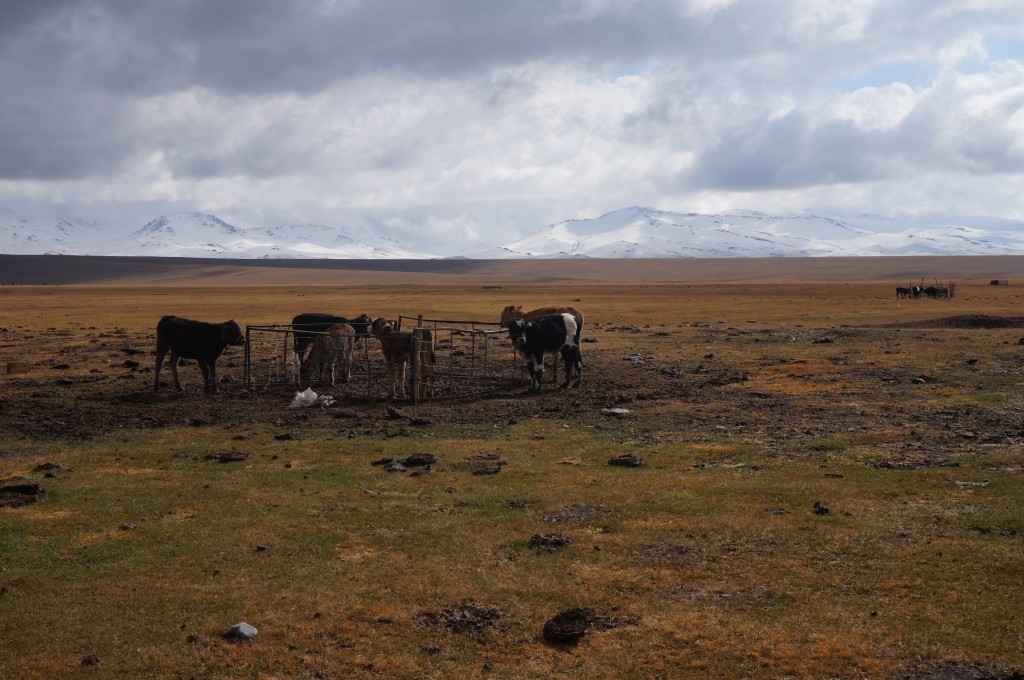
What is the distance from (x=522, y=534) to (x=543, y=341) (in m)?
11.8

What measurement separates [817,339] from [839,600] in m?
26.0

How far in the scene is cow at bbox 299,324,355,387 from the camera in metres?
22.6

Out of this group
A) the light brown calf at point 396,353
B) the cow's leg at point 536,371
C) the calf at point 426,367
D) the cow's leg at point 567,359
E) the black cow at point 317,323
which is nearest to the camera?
the light brown calf at point 396,353

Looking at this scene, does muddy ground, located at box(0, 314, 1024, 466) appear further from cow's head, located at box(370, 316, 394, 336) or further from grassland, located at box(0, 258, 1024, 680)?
cow's head, located at box(370, 316, 394, 336)

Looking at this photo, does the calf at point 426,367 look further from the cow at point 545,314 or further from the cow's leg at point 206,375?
the cow's leg at point 206,375

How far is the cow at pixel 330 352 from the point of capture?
74.2 feet

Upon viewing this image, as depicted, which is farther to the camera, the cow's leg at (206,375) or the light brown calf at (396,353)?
the cow's leg at (206,375)

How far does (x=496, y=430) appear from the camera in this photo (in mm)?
17594

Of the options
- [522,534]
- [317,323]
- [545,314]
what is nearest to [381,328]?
[317,323]

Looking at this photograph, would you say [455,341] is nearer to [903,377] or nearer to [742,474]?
[903,377]

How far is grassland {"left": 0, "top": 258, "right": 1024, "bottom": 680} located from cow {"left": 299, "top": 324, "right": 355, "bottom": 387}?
204 centimetres

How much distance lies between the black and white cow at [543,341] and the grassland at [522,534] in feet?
4.82

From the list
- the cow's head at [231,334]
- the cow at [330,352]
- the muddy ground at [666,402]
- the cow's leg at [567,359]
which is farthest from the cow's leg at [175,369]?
the cow's leg at [567,359]

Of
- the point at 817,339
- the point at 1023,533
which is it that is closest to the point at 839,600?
the point at 1023,533
